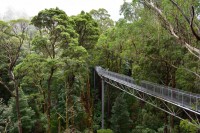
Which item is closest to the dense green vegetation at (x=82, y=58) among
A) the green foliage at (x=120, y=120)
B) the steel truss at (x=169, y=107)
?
the green foliage at (x=120, y=120)

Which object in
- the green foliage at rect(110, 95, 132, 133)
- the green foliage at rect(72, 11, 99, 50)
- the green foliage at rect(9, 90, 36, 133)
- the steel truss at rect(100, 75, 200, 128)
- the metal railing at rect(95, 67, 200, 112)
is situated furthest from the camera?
the green foliage at rect(110, 95, 132, 133)

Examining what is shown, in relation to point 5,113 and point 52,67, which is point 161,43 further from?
point 5,113

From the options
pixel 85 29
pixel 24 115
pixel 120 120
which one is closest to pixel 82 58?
pixel 85 29

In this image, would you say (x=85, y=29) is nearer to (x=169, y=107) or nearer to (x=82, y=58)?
(x=82, y=58)

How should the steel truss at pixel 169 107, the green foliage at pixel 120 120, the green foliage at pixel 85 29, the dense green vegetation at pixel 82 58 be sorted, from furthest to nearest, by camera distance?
the green foliage at pixel 120 120
the green foliage at pixel 85 29
the dense green vegetation at pixel 82 58
the steel truss at pixel 169 107

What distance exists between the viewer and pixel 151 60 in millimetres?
14438

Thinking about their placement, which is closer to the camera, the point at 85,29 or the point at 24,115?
the point at 24,115

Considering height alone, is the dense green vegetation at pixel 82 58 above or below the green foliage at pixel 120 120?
above

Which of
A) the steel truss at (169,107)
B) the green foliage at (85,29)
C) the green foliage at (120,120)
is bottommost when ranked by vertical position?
the green foliage at (120,120)

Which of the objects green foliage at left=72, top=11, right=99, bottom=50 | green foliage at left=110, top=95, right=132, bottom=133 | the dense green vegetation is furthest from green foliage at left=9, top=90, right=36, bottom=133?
green foliage at left=110, top=95, right=132, bottom=133

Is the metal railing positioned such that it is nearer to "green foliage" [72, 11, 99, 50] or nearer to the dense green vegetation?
the dense green vegetation

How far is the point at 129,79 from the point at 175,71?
383cm

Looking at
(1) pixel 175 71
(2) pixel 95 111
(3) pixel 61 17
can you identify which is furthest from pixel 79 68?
(2) pixel 95 111

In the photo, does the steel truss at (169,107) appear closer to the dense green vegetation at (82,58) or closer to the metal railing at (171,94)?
the metal railing at (171,94)
